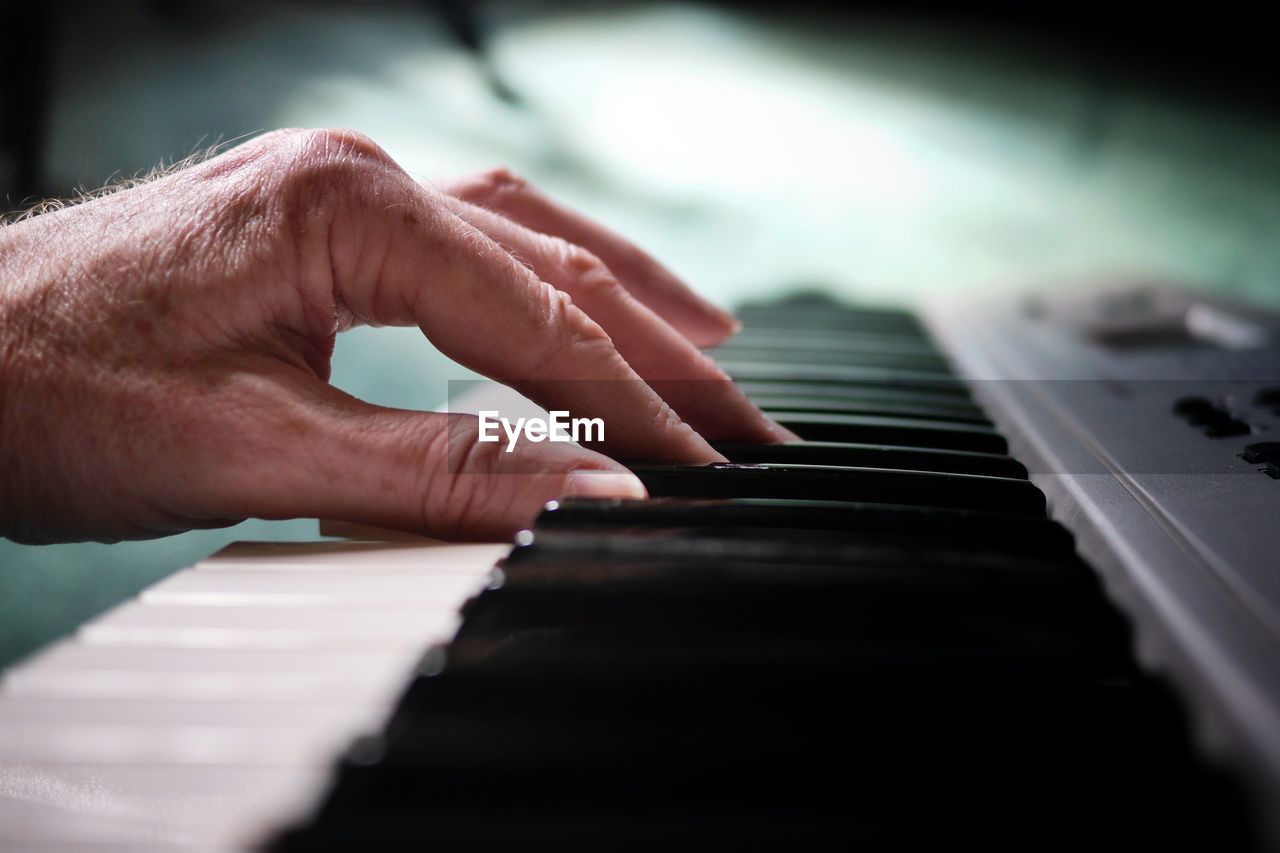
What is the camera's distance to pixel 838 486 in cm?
65

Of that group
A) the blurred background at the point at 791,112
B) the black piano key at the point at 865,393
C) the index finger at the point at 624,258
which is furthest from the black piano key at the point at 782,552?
the blurred background at the point at 791,112

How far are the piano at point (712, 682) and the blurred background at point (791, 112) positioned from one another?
167cm

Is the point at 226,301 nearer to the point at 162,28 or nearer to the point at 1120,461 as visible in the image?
the point at 1120,461

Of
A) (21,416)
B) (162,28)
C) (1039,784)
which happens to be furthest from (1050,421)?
(162,28)

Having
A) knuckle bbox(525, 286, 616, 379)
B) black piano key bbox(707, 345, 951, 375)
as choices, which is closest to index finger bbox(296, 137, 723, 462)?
knuckle bbox(525, 286, 616, 379)

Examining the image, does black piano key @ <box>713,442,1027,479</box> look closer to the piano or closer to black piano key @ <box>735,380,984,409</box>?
the piano

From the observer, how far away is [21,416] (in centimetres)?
58

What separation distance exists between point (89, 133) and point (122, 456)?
2.03 metres

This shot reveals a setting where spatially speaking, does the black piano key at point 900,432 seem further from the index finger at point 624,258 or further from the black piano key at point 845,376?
the index finger at point 624,258

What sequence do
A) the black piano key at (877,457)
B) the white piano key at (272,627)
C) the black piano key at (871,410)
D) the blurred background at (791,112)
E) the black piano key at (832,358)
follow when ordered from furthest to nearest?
1. the blurred background at (791,112)
2. the black piano key at (832,358)
3. the black piano key at (871,410)
4. the black piano key at (877,457)
5. the white piano key at (272,627)

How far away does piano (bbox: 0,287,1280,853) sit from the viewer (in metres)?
0.35

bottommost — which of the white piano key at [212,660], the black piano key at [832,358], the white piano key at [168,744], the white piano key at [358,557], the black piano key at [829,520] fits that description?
the white piano key at [168,744]

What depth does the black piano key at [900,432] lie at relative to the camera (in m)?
0.81

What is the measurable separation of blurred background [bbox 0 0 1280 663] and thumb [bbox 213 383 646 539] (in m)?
1.63
